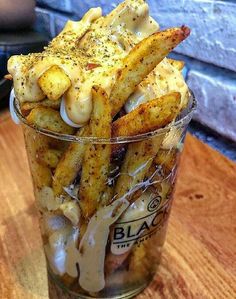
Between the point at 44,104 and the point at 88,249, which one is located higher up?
the point at 44,104

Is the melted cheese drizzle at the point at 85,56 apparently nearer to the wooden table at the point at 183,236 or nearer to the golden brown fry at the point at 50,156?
the golden brown fry at the point at 50,156

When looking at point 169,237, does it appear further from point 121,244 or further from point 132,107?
point 132,107

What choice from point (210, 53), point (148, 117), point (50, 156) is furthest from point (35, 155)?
point (210, 53)

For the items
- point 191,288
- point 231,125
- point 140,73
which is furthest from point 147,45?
point 231,125

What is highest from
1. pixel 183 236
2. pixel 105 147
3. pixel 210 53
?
pixel 105 147

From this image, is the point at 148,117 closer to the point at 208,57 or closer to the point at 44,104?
the point at 44,104

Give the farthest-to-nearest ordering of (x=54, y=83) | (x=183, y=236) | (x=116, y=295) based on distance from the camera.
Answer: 1. (x=183, y=236)
2. (x=116, y=295)
3. (x=54, y=83)
